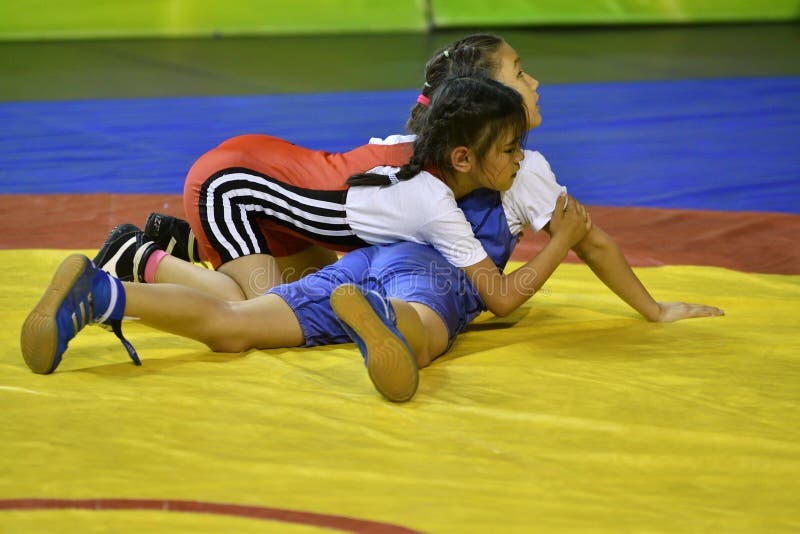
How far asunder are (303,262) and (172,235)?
0.37 meters

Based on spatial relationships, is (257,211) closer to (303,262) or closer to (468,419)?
(303,262)

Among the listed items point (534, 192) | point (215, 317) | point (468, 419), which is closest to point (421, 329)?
point (468, 419)

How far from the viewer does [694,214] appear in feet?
12.7

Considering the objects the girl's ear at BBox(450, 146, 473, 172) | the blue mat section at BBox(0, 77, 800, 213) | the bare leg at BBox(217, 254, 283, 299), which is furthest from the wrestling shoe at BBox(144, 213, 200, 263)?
the blue mat section at BBox(0, 77, 800, 213)

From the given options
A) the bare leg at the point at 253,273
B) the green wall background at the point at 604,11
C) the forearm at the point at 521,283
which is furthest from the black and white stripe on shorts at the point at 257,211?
the green wall background at the point at 604,11

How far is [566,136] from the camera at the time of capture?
513cm

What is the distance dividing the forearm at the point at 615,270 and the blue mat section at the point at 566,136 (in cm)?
135

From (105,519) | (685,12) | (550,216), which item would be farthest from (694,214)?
(685,12)

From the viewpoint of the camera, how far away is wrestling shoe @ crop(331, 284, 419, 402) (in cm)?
210

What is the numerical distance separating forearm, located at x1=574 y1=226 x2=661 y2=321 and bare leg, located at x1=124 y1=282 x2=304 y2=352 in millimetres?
767

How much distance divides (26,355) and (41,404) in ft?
0.60

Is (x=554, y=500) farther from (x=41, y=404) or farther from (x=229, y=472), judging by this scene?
(x=41, y=404)

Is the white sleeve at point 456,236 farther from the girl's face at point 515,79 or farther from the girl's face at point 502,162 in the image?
the girl's face at point 515,79

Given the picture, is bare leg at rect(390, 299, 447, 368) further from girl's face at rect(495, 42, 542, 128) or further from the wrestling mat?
girl's face at rect(495, 42, 542, 128)
